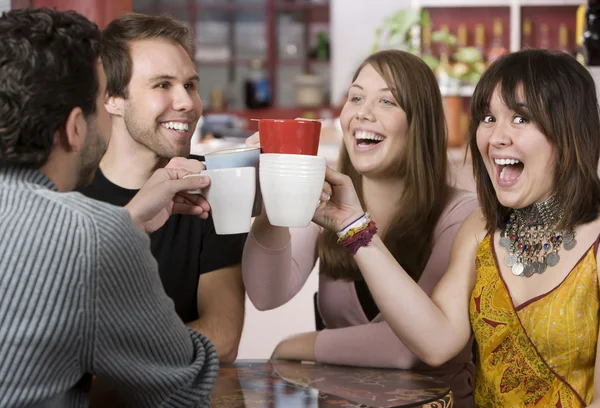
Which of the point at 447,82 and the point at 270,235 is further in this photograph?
the point at 447,82

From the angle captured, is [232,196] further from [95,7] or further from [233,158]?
[95,7]

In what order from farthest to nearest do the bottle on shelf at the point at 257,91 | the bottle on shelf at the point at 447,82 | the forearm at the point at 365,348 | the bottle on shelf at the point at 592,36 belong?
1. the bottle on shelf at the point at 257,91
2. the bottle on shelf at the point at 447,82
3. the bottle on shelf at the point at 592,36
4. the forearm at the point at 365,348

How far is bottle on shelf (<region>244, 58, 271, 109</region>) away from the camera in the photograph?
7688 millimetres

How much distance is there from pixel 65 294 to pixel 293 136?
414mm

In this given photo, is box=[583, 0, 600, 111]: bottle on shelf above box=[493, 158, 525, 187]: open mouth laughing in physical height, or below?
above

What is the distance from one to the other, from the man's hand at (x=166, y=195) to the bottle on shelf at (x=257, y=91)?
6412 mm

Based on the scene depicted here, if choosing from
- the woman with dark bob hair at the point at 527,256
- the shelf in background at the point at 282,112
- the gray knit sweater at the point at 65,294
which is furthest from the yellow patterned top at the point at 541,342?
the shelf in background at the point at 282,112

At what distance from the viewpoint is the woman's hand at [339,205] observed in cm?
148

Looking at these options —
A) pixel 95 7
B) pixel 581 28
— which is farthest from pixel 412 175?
pixel 581 28

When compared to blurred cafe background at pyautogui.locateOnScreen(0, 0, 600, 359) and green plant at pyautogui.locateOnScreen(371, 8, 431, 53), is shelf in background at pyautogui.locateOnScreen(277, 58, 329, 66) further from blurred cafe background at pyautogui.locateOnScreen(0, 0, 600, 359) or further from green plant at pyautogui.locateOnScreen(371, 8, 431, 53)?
green plant at pyautogui.locateOnScreen(371, 8, 431, 53)

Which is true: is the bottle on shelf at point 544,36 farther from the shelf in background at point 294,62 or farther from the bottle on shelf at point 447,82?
the shelf in background at point 294,62

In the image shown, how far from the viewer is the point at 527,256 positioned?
4.91 feet

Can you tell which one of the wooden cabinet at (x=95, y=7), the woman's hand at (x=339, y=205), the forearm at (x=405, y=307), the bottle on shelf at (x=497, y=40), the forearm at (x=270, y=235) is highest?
the bottle on shelf at (x=497, y=40)

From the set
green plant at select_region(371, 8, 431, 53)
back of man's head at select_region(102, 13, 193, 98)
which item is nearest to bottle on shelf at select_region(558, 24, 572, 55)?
green plant at select_region(371, 8, 431, 53)
